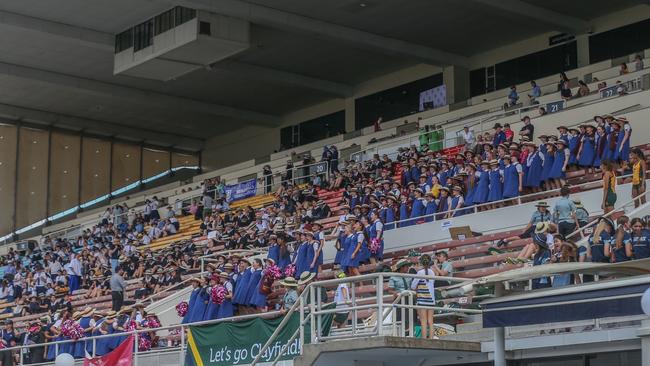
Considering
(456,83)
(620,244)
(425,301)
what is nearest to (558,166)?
(620,244)

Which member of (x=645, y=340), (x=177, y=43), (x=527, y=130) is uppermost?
(x=177, y=43)

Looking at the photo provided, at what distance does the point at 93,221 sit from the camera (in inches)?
1866

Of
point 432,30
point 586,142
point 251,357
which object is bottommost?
point 251,357

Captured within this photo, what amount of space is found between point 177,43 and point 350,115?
10.8m

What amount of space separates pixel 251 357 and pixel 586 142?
9.08 m

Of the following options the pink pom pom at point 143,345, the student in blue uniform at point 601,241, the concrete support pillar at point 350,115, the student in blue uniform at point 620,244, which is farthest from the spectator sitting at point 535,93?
the student in blue uniform at point 620,244

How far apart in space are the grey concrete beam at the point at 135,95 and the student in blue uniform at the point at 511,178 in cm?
2559

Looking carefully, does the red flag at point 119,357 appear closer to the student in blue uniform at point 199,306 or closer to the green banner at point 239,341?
the student in blue uniform at point 199,306

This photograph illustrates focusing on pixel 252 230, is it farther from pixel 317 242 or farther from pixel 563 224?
pixel 563 224

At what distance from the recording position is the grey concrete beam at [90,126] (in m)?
51.3

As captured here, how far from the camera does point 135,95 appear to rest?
155ft

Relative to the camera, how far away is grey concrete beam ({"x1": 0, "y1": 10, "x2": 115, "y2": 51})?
125 feet

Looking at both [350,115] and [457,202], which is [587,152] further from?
[350,115]

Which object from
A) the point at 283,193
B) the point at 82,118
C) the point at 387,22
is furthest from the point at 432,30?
the point at 82,118
